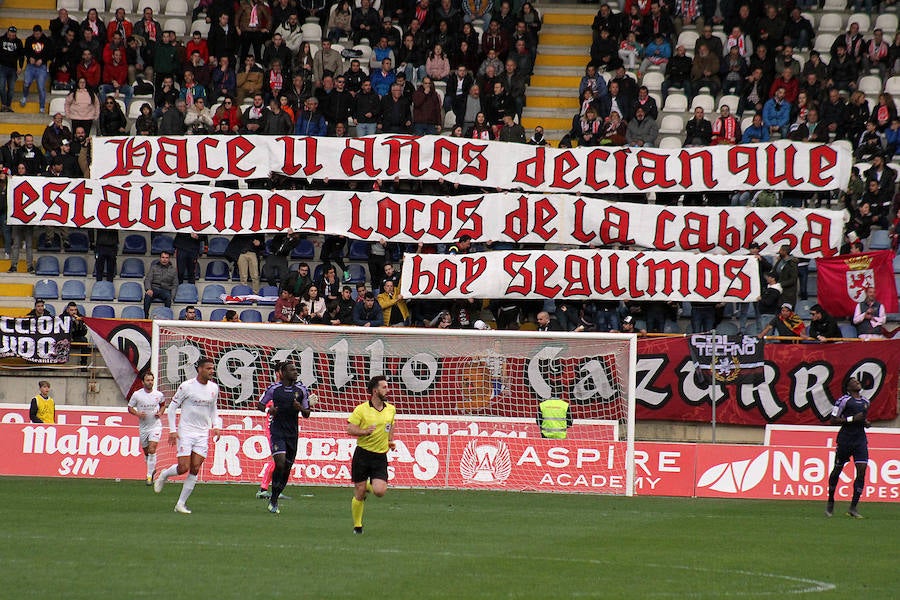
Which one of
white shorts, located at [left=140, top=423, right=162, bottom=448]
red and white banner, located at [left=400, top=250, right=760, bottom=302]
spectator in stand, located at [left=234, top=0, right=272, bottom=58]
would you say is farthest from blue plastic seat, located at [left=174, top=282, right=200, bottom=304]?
spectator in stand, located at [left=234, top=0, right=272, bottom=58]

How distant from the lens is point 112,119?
28.7m

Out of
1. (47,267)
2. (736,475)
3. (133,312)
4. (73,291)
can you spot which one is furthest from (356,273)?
(736,475)

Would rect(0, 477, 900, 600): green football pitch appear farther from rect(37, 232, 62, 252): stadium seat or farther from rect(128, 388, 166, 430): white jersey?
rect(37, 232, 62, 252): stadium seat

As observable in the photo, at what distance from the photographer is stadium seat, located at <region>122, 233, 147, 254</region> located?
1127 inches

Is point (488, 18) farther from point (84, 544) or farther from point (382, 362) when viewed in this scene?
point (84, 544)

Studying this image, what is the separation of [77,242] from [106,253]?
148cm

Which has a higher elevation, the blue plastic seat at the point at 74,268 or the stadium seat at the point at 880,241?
the stadium seat at the point at 880,241

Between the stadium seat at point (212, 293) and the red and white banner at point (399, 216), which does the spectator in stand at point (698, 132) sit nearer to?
the red and white banner at point (399, 216)

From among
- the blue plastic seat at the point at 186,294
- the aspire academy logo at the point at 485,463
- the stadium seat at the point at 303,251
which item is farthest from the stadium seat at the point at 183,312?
the aspire academy logo at the point at 485,463

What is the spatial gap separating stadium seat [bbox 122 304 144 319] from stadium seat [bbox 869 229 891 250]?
15055 millimetres

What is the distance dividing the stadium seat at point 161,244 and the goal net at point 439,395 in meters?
5.40

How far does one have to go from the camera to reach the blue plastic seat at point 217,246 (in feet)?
93.8

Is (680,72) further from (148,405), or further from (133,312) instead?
(148,405)

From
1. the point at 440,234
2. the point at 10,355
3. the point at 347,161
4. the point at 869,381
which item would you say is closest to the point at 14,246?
the point at 10,355
